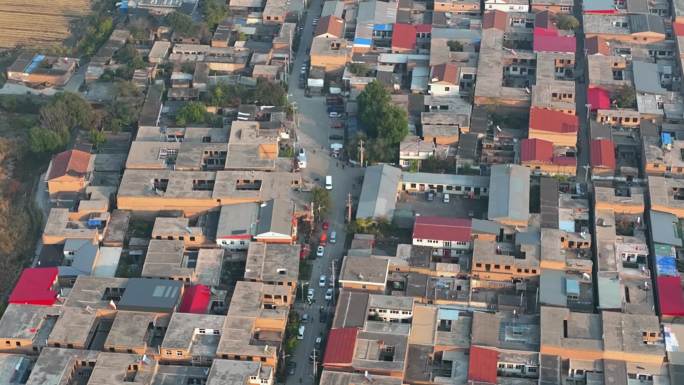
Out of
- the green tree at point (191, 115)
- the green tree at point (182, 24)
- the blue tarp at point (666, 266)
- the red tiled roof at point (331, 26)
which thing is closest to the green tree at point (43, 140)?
the green tree at point (191, 115)

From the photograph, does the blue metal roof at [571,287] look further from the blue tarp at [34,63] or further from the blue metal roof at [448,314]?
the blue tarp at [34,63]

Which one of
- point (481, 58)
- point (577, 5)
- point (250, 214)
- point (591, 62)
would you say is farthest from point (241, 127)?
point (577, 5)

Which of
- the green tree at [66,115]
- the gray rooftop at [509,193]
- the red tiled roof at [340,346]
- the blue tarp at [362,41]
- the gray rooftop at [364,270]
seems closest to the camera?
the red tiled roof at [340,346]

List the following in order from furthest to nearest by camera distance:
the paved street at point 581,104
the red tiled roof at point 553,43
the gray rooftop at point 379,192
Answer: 1. the red tiled roof at point 553,43
2. the paved street at point 581,104
3. the gray rooftop at point 379,192

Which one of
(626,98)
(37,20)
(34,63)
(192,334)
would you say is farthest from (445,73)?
(37,20)

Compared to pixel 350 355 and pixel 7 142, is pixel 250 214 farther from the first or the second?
pixel 7 142

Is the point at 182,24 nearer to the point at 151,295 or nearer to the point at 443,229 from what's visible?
the point at 151,295
